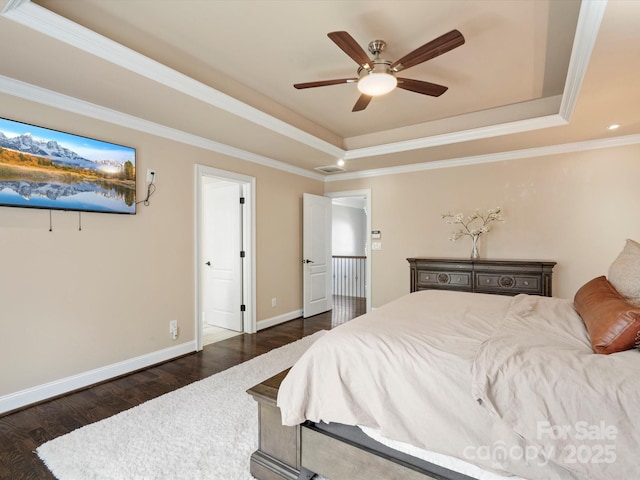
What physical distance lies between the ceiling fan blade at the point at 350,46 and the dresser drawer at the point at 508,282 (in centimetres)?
306

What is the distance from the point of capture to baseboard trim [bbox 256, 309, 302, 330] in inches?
178

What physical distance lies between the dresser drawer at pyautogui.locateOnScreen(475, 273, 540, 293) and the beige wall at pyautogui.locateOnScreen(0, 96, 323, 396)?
11.4 feet

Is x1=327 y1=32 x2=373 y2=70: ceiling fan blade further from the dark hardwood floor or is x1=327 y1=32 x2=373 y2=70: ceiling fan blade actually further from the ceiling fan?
the dark hardwood floor

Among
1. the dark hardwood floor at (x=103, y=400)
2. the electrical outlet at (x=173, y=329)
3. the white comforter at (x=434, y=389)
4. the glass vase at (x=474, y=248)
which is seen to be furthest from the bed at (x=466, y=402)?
the glass vase at (x=474, y=248)

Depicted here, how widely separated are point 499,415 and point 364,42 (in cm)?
254

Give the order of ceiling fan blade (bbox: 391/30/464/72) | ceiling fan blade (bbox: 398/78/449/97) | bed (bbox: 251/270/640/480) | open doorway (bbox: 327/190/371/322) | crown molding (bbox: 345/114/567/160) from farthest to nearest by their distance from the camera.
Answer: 1. open doorway (bbox: 327/190/371/322)
2. crown molding (bbox: 345/114/567/160)
3. ceiling fan blade (bbox: 398/78/449/97)
4. ceiling fan blade (bbox: 391/30/464/72)
5. bed (bbox: 251/270/640/480)

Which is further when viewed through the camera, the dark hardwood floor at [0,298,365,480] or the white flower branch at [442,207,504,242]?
the white flower branch at [442,207,504,242]

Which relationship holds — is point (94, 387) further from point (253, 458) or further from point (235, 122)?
point (235, 122)

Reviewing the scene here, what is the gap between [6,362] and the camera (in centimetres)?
239

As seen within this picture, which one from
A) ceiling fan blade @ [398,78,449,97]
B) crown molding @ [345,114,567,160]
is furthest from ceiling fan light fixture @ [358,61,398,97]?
crown molding @ [345,114,567,160]

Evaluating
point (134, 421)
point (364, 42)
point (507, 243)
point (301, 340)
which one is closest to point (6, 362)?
point (134, 421)

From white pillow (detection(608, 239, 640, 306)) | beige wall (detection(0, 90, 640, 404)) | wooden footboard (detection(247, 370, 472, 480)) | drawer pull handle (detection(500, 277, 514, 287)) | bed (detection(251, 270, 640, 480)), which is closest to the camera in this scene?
bed (detection(251, 270, 640, 480))

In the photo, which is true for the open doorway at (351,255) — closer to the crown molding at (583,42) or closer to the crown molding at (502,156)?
the crown molding at (502,156)

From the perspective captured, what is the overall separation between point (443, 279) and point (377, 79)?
290cm
